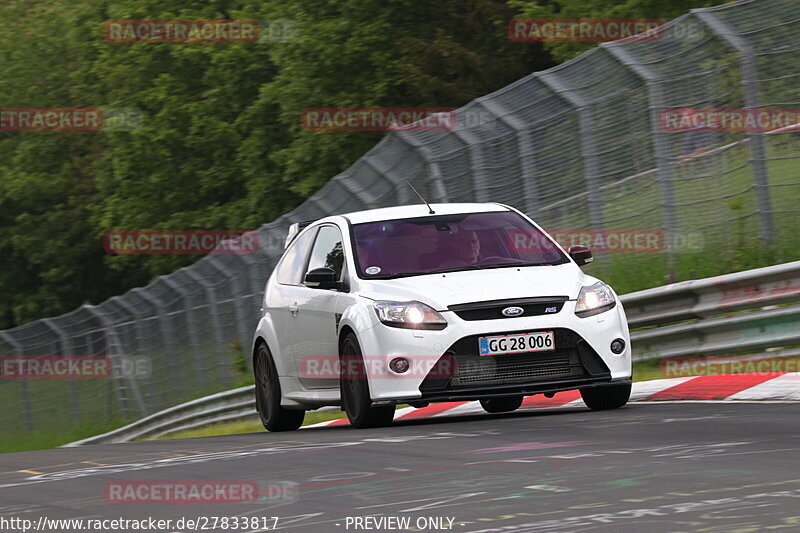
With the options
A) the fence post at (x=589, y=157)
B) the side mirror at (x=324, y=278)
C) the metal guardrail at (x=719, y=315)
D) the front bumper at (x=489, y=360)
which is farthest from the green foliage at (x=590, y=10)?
the front bumper at (x=489, y=360)

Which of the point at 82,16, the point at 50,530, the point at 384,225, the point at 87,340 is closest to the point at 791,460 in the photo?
the point at 50,530

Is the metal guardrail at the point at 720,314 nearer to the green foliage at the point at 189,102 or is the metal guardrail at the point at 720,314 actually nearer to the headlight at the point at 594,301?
the headlight at the point at 594,301

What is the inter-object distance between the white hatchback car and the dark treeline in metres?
24.9

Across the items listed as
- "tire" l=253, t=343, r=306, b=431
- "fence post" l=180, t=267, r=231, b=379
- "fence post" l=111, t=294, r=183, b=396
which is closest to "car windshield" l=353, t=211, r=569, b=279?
"tire" l=253, t=343, r=306, b=431

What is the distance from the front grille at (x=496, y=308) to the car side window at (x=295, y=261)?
2.49 metres

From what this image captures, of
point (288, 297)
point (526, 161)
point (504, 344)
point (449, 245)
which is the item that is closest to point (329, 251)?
point (288, 297)

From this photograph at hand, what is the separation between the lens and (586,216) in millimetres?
14648

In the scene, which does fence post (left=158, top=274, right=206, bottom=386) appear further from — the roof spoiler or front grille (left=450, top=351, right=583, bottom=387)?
front grille (left=450, top=351, right=583, bottom=387)

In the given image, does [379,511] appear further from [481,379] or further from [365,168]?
[365,168]

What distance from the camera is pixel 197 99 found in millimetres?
52281

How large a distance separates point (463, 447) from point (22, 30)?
62.1m

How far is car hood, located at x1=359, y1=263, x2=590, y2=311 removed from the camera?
10070mm

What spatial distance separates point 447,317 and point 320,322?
1594 millimetres

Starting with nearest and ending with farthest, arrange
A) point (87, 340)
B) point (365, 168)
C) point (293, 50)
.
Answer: point (365, 168), point (87, 340), point (293, 50)
